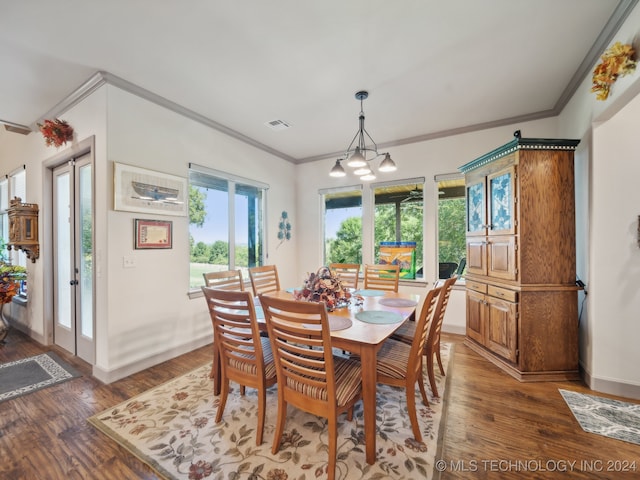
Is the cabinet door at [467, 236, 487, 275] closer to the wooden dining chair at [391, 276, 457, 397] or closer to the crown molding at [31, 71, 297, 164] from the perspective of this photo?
the wooden dining chair at [391, 276, 457, 397]

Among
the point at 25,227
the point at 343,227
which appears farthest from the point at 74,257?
the point at 343,227

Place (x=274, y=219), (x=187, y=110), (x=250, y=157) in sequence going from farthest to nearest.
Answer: (x=274, y=219) → (x=250, y=157) → (x=187, y=110)

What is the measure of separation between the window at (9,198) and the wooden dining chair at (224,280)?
141 inches

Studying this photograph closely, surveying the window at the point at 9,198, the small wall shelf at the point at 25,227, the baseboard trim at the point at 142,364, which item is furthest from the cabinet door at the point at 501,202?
the window at the point at 9,198

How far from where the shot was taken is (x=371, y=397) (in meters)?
1.62

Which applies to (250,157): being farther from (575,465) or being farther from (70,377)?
(575,465)

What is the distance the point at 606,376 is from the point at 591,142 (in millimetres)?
2059

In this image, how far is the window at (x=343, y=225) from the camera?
4.77 meters

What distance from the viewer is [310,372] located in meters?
1.55

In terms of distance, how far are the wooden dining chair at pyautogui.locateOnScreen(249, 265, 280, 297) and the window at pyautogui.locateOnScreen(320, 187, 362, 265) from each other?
1.63 meters

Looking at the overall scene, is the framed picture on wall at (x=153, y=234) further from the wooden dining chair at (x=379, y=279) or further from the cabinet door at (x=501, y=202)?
Result: the cabinet door at (x=501, y=202)

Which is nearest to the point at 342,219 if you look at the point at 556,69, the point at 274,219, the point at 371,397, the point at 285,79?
the point at 274,219

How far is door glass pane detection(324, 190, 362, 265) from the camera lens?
15.7 feet

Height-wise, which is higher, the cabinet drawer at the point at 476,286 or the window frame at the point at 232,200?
the window frame at the point at 232,200
